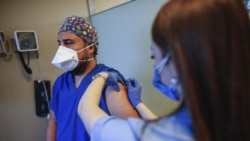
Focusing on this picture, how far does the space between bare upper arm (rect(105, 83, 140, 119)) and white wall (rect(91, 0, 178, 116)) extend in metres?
0.34

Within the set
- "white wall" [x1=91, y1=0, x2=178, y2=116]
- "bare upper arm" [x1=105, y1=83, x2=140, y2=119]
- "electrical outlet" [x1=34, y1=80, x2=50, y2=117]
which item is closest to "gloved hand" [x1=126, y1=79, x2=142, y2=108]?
"bare upper arm" [x1=105, y1=83, x2=140, y2=119]

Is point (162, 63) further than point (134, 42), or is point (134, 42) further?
point (134, 42)

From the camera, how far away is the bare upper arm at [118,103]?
1.19m

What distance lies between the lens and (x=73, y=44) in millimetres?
1422

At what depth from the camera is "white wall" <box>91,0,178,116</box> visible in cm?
156

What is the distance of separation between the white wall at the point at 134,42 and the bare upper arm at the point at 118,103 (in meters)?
0.34

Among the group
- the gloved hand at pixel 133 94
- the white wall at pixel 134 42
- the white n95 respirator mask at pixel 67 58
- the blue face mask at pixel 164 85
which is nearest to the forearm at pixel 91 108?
the blue face mask at pixel 164 85

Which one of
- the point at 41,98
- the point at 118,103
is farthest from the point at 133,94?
the point at 41,98

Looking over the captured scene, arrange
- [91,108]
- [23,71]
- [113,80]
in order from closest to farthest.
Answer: [91,108] < [113,80] < [23,71]

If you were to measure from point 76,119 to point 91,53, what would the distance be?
1.41 ft

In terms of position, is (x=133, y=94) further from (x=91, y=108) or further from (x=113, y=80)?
(x=91, y=108)

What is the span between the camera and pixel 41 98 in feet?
6.35

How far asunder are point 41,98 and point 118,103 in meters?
0.97

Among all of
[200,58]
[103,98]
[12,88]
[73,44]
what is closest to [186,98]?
[200,58]
